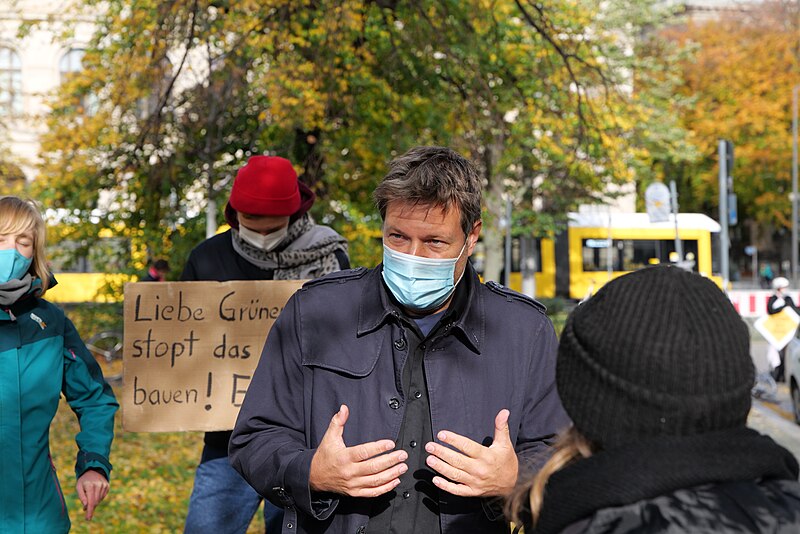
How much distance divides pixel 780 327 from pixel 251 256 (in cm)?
1078

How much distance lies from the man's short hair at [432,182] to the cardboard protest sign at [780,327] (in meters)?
11.3

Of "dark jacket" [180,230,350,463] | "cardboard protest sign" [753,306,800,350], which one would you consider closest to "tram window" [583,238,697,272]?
"cardboard protest sign" [753,306,800,350]

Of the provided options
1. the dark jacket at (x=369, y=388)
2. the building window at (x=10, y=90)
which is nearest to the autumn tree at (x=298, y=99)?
the building window at (x=10, y=90)

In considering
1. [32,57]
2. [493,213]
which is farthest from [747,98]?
[32,57]

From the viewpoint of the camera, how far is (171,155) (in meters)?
11.4

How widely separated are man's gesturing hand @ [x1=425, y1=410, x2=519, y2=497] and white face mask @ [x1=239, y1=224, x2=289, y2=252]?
1.87 m

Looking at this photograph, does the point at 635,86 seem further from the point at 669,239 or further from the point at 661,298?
the point at 661,298

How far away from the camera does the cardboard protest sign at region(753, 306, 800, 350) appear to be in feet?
41.6

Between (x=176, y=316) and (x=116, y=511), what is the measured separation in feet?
12.7

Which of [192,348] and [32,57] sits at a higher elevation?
[32,57]

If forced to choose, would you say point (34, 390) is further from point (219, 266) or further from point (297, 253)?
point (297, 253)

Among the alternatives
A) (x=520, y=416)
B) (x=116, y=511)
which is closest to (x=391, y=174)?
(x=520, y=416)

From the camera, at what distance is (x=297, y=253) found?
3.85m

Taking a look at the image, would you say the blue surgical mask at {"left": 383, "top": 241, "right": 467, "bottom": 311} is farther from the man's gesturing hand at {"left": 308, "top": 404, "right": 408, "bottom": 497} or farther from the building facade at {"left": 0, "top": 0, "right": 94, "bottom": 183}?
the building facade at {"left": 0, "top": 0, "right": 94, "bottom": 183}
